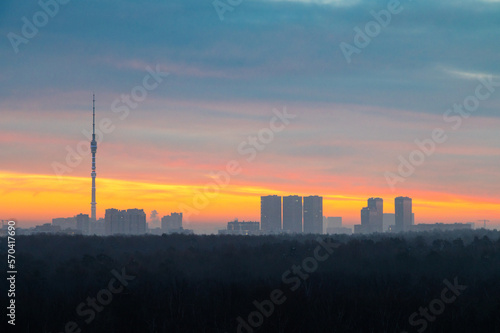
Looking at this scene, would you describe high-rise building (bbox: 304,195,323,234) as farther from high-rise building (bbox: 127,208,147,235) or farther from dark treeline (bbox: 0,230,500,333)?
dark treeline (bbox: 0,230,500,333)

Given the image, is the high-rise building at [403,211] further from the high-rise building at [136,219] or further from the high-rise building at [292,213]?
the high-rise building at [136,219]

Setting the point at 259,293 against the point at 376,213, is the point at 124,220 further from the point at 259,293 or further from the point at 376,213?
the point at 259,293

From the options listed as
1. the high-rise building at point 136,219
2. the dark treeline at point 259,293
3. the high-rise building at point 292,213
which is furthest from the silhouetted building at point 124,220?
the dark treeline at point 259,293

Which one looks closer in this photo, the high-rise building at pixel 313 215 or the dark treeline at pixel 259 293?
the dark treeline at pixel 259 293

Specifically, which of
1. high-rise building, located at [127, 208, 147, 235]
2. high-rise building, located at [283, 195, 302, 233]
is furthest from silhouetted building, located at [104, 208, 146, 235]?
high-rise building, located at [283, 195, 302, 233]

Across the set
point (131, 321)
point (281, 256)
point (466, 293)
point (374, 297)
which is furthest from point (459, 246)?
point (131, 321)

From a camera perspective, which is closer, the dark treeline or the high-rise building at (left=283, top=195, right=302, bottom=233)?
the dark treeline
